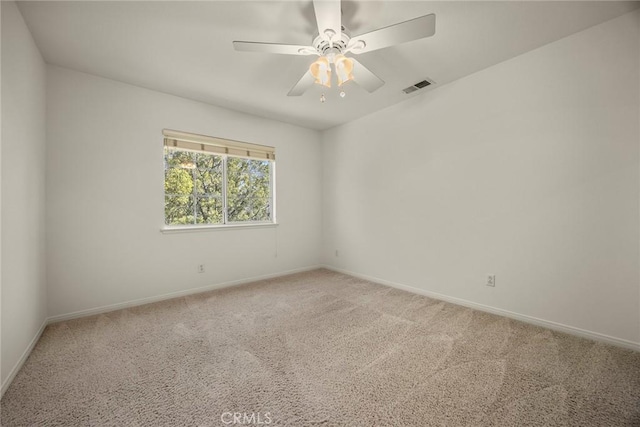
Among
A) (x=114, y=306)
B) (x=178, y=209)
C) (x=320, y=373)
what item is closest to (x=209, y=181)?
(x=178, y=209)

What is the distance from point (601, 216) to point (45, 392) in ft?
13.4

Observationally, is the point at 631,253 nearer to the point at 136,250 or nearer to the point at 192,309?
the point at 192,309

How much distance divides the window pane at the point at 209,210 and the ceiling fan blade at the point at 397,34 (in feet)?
8.76

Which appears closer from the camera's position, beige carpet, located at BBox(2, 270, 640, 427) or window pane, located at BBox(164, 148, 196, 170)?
beige carpet, located at BBox(2, 270, 640, 427)

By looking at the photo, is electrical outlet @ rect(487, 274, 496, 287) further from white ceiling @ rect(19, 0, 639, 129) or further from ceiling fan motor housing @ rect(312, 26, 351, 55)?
ceiling fan motor housing @ rect(312, 26, 351, 55)

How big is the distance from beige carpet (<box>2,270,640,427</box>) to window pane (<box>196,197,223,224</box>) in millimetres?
1297

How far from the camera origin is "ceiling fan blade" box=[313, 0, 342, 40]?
146 cm

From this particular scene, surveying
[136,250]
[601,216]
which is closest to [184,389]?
[136,250]

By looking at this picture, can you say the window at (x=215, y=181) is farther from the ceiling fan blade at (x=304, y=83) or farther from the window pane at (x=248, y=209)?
the ceiling fan blade at (x=304, y=83)

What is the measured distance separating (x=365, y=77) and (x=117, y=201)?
2873mm

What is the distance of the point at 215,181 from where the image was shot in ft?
11.9

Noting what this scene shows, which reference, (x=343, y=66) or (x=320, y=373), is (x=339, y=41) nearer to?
(x=343, y=66)

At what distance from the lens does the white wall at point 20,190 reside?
1627 millimetres

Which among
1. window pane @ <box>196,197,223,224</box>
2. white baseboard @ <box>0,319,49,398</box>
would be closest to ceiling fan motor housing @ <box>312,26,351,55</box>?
window pane @ <box>196,197,223,224</box>
